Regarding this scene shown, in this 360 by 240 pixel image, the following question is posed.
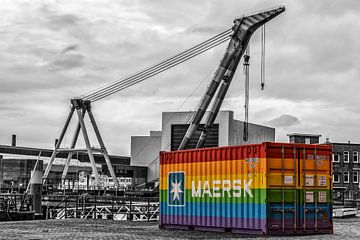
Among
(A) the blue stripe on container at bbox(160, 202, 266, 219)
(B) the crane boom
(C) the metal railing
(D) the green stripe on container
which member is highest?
(B) the crane boom

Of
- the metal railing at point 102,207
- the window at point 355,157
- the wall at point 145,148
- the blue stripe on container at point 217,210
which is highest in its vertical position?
the wall at point 145,148

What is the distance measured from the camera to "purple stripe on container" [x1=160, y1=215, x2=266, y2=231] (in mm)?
23661

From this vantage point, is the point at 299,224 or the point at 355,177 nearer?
the point at 299,224

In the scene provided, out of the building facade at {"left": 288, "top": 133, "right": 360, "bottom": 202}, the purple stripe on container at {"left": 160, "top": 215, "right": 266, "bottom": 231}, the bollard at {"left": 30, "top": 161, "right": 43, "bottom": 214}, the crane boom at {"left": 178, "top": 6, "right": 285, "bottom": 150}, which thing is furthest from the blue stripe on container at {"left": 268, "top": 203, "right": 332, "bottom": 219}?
the building facade at {"left": 288, "top": 133, "right": 360, "bottom": 202}

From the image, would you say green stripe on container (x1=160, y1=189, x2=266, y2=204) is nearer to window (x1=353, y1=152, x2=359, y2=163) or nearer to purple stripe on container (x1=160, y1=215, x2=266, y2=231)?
purple stripe on container (x1=160, y1=215, x2=266, y2=231)

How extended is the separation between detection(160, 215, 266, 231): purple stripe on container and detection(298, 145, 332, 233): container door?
6.50ft

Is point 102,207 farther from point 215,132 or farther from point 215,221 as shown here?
point 215,132

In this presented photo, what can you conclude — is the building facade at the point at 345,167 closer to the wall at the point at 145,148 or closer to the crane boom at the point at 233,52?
the crane boom at the point at 233,52

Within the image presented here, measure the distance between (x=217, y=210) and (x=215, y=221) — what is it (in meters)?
0.45

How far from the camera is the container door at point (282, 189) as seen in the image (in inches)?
931

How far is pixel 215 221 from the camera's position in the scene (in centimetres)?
2545

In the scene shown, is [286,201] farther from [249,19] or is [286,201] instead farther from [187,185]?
[249,19]

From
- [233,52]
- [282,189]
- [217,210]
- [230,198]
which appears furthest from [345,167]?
[282,189]

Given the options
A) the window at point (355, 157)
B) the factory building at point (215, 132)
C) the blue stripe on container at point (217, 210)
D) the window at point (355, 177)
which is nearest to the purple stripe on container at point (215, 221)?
the blue stripe on container at point (217, 210)
